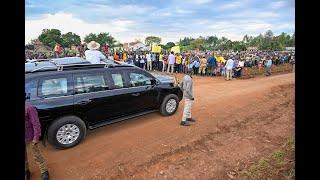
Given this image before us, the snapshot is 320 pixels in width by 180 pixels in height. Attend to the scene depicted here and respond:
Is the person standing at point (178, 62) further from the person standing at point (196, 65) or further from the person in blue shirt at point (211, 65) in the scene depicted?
the person in blue shirt at point (211, 65)

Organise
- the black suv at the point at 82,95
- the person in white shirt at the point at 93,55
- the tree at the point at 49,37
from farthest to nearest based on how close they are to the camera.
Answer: the tree at the point at 49,37 < the person in white shirt at the point at 93,55 < the black suv at the point at 82,95

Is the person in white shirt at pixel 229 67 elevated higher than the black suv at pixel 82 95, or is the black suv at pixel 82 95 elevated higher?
the person in white shirt at pixel 229 67

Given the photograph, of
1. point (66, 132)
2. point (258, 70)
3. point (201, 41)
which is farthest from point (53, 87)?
point (201, 41)

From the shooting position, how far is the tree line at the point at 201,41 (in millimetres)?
23969

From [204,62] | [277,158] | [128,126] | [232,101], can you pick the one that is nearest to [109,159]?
[128,126]

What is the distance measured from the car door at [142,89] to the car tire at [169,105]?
1.04 ft

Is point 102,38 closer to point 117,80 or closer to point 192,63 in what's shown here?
point 192,63

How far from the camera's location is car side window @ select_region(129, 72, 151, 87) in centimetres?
751

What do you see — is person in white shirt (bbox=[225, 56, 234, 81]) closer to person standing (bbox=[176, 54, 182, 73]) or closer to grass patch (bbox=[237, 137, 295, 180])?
person standing (bbox=[176, 54, 182, 73])

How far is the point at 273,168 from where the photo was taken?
211 inches

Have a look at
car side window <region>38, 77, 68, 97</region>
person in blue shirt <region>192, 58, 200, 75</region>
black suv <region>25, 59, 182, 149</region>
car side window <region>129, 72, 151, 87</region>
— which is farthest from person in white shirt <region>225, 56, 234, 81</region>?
car side window <region>38, 77, 68, 97</region>

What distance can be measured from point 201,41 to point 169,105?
156 feet

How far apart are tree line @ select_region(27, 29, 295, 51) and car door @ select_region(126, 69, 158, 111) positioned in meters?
5.67

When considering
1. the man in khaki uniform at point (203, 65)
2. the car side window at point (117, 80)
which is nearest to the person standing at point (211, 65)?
the man in khaki uniform at point (203, 65)
